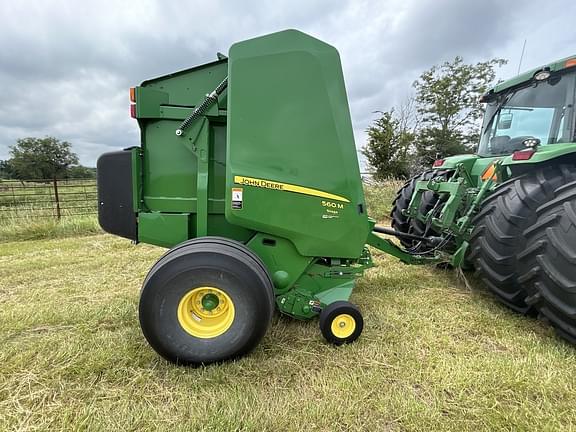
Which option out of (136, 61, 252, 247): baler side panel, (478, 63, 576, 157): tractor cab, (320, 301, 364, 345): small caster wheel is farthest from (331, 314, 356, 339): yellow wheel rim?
Answer: (478, 63, 576, 157): tractor cab

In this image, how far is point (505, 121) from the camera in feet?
11.1

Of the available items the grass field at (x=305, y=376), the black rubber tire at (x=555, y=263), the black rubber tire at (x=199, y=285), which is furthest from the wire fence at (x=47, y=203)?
the black rubber tire at (x=555, y=263)

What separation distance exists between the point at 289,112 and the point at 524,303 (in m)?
2.21

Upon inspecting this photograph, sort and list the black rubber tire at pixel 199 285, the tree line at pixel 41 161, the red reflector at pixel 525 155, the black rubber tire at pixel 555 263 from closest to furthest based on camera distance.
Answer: the black rubber tire at pixel 199 285
the black rubber tire at pixel 555 263
the red reflector at pixel 525 155
the tree line at pixel 41 161

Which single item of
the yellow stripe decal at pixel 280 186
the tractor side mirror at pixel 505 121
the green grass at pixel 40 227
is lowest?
the green grass at pixel 40 227

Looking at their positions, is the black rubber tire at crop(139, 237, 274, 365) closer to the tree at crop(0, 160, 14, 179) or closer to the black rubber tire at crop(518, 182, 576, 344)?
the black rubber tire at crop(518, 182, 576, 344)

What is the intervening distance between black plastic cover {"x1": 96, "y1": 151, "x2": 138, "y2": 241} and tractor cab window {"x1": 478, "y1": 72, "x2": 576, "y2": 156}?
3.40m

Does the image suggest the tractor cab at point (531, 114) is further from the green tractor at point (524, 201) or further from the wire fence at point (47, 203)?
the wire fence at point (47, 203)

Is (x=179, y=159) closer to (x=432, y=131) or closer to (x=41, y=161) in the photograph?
(x=432, y=131)

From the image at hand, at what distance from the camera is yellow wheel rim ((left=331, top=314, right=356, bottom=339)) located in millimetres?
2098

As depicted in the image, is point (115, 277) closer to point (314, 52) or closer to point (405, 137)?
point (314, 52)

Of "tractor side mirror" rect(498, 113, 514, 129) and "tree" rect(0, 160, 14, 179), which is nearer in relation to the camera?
"tractor side mirror" rect(498, 113, 514, 129)

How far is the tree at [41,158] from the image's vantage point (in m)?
44.3

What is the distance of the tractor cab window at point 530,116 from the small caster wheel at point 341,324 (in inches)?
92.4
